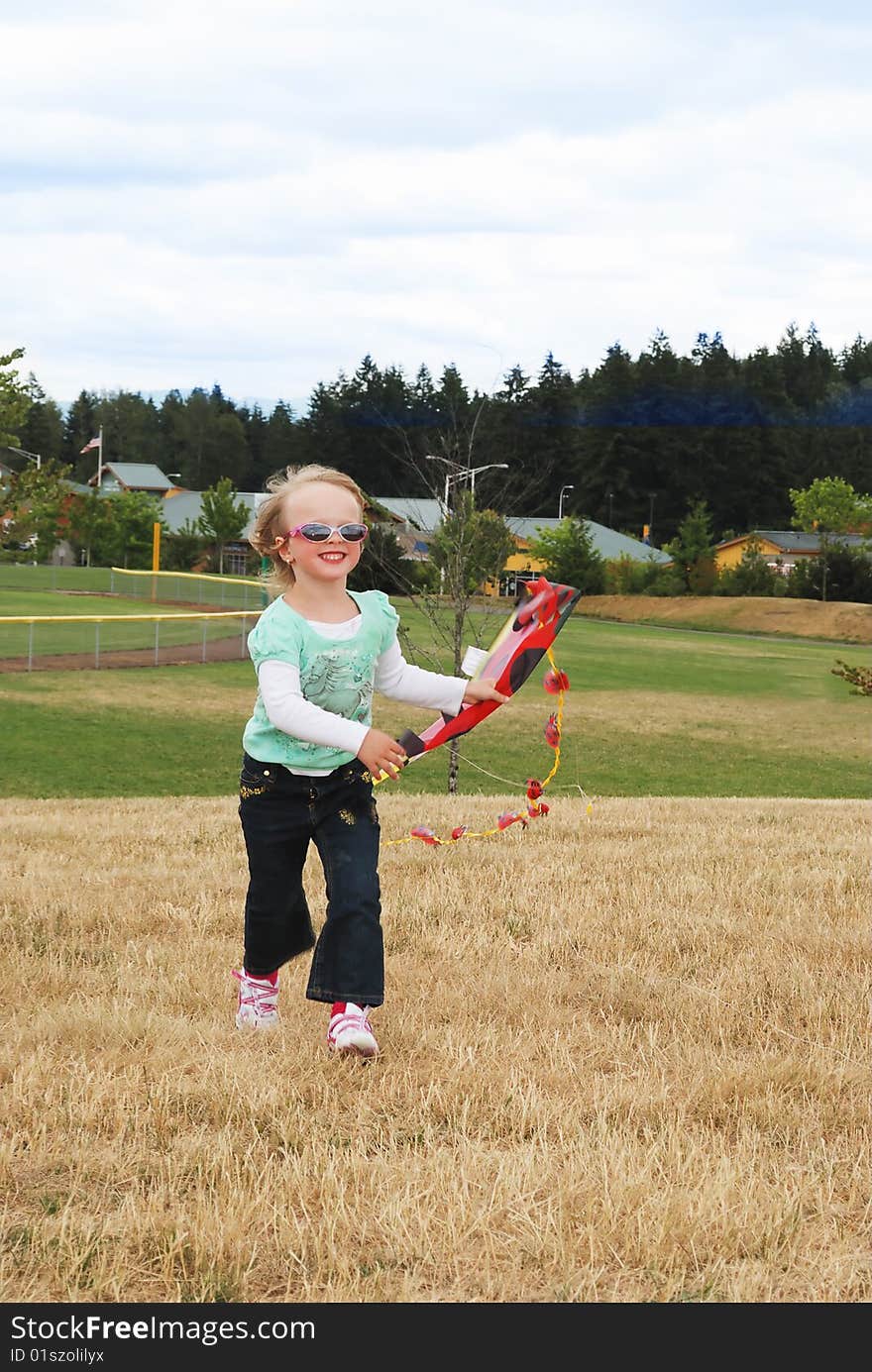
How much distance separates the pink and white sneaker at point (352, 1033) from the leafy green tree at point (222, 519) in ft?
258

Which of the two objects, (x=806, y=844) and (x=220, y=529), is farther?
(x=220, y=529)

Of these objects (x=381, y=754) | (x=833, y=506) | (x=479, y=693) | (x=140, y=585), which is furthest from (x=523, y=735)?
(x=833, y=506)

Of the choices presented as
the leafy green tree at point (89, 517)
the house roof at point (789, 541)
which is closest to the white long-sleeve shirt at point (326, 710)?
the leafy green tree at point (89, 517)

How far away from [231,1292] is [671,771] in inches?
766

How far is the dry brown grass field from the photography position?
276 centimetres

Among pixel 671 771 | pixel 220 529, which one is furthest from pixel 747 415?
pixel 671 771

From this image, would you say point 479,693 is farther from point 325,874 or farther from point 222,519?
point 222,519

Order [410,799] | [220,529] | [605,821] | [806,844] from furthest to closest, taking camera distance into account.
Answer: [220,529]
[410,799]
[605,821]
[806,844]

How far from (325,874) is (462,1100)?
3.31 ft

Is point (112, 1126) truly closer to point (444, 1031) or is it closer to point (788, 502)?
point (444, 1031)

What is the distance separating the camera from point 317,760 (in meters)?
4.28

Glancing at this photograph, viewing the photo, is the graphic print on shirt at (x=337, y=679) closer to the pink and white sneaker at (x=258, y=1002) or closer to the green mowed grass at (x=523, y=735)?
the pink and white sneaker at (x=258, y=1002)

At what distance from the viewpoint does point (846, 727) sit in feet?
97.8

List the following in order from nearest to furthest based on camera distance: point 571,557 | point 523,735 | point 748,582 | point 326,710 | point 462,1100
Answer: point 462,1100, point 326,710, point 523,735, point 571,557, point 748,582
